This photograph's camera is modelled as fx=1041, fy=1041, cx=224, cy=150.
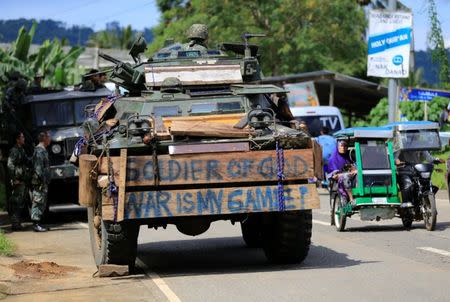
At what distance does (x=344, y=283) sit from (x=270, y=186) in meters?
1.46

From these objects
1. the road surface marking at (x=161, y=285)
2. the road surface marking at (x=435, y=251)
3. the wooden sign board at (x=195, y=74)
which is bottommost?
the road surface marking at (x=435, y=251)

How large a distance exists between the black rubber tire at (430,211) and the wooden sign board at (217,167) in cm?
506

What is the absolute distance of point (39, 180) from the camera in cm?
1944

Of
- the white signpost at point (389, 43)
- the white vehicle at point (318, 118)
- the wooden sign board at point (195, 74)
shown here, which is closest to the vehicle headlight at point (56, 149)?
the wooden sign board at point (195, 74)

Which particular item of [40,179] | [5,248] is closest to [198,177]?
[5,248]

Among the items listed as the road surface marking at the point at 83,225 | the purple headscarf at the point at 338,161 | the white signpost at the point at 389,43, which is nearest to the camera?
the purple headscarf at the point at 338,161

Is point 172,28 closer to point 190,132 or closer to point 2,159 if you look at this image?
point 2,159

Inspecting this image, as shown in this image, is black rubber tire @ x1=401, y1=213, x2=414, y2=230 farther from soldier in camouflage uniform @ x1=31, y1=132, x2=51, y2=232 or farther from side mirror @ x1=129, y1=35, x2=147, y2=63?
soldier in camouflage uniform @ x1=31, y1=132, x2=51, y2=232

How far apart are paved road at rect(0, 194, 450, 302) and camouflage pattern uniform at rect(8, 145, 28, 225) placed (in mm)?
3039

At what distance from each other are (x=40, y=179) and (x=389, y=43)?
12.6 metres

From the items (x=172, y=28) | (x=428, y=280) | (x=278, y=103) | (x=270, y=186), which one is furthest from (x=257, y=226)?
(x=172, y=28)

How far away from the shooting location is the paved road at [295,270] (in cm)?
1009

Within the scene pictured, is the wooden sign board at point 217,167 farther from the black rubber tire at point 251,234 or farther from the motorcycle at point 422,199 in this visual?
the motorcycle at point 422,199

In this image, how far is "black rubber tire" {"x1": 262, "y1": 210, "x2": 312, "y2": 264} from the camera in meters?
12.0
